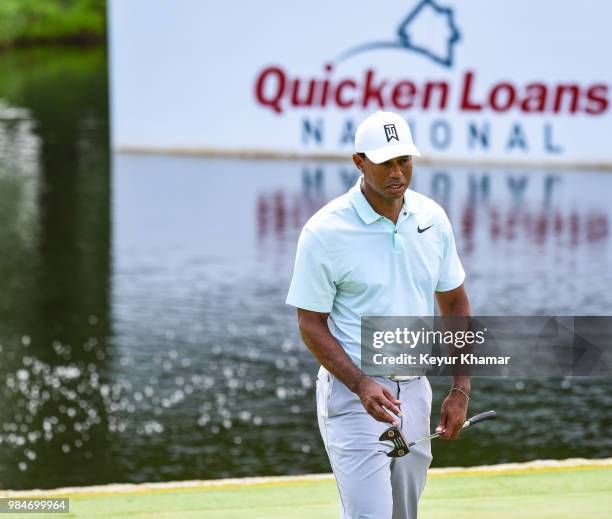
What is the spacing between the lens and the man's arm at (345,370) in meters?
4.73

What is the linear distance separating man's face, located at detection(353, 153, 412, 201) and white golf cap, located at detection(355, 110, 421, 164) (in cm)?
4

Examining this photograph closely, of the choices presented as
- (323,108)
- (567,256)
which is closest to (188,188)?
(323,108)

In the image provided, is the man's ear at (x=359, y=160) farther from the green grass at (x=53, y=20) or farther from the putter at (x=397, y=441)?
the green grass at (x=53, y=20)

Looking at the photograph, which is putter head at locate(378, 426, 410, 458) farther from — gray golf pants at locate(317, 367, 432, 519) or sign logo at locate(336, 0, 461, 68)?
sign logo at locate(336, 0, 461, 68)

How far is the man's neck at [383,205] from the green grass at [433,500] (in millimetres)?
1936

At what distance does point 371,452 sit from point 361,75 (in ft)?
85.4

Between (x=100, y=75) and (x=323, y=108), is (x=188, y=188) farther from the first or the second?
(x=100, y=75)

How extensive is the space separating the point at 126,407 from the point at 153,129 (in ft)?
65.0

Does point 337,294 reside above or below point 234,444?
above

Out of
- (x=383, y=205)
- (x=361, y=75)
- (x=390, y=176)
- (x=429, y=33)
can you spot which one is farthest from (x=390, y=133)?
(x=361, y=75)

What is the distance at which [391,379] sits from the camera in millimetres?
4852

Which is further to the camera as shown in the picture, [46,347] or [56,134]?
[56,134]

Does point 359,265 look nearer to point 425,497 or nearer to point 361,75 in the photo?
point 425,497

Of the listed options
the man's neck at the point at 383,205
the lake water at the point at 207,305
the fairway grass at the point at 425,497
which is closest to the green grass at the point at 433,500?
the fairway grass at the point at 425,497
